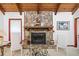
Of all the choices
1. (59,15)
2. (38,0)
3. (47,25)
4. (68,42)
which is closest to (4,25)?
(47,25)

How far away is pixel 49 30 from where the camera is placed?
855 centimetres

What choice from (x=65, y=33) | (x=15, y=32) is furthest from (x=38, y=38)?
(x=65, y=33)

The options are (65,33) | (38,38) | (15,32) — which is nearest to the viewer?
(15,32)

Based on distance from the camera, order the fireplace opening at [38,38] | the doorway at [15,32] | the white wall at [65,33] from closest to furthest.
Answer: the doorway at [15,32] → the white wall at [65,33] → the fireplace opening at [38,38]

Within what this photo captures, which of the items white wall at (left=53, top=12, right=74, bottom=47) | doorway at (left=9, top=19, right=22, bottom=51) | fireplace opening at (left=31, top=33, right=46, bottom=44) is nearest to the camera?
doorway at (left=9, top=19, right=22, bottom=51)

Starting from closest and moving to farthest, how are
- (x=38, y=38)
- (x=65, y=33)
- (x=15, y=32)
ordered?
(x=15, y=32) < (x=65, y=33) < (x=38, y=38)

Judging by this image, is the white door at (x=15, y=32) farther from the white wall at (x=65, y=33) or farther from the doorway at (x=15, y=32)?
the white wall at (x=65, y=33)

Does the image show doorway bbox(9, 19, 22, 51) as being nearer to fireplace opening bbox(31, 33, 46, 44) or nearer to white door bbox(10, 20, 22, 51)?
white door bbox(10, 20, 22, 51)

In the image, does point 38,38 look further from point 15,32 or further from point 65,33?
point 65,33

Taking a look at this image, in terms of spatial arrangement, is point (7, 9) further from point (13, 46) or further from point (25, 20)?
point (13, 46)

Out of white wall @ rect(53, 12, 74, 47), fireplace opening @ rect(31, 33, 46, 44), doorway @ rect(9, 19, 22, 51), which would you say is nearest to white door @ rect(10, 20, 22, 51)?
doorway @ rect(9, 19, 22, 51)

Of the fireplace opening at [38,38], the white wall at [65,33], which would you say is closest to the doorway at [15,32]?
the fireplace opening at [38,38]

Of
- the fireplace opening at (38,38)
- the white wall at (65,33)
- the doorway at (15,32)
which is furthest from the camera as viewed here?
the fireplace opening at (38,38)

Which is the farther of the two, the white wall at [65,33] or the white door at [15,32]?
the white wall at [65,33]
